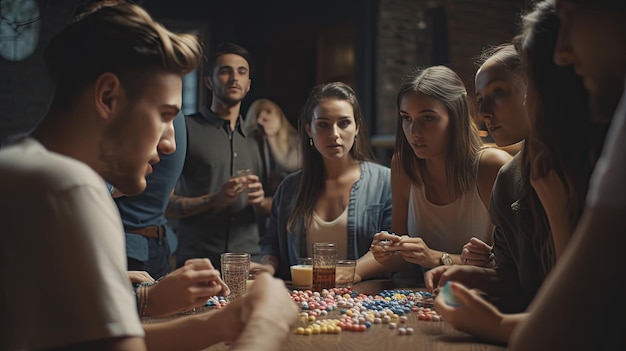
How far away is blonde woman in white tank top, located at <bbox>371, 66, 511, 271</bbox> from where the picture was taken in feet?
8.72

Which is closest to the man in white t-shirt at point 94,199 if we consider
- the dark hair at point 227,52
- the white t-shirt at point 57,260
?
the white t-shirt at point 57,260

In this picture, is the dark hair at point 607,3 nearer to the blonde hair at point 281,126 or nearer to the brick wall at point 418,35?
the blonde hair at point 281,126

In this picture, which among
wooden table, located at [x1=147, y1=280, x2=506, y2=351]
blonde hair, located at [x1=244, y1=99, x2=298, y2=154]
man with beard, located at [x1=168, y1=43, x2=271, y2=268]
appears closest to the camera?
wooden table, located at [x1=147, y1=280, x2=506, y2=351]

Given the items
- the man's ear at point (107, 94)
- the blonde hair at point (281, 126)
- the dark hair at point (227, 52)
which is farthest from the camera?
the blonde hair at point (281, 126)

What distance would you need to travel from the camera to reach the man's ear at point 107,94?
1146mm

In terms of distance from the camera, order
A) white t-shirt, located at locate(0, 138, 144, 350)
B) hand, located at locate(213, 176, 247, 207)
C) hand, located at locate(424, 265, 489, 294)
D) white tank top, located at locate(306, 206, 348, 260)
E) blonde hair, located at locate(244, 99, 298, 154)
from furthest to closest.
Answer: blonde hair, located at locate(244, 99, 298, 154) < hand, located at locate(213, 176, 247, 207) < white tank top, located at locate(306, 206, 348, 260) < hand, located at locate(424, 265, 489, 294) < white t-shirt, located at locate(0, 138, 144, 350)

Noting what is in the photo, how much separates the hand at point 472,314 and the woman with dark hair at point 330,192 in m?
1.56

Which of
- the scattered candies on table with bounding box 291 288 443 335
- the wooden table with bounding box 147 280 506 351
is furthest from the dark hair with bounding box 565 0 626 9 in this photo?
the scattered candies on table with bounding box 291 288 443 335

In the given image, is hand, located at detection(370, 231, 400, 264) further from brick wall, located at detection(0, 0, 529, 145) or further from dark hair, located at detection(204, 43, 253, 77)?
brick wall, located at detection(0, 0, 529, 145)

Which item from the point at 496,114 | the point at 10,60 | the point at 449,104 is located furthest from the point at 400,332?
the point at 10,60

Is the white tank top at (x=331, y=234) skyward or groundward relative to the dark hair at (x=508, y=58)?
groundward

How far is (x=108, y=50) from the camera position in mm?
1166

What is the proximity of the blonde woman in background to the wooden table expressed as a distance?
2641 mm

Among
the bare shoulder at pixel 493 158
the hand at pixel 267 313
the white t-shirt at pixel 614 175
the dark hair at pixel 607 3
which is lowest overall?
the hand at pixel 267 313
